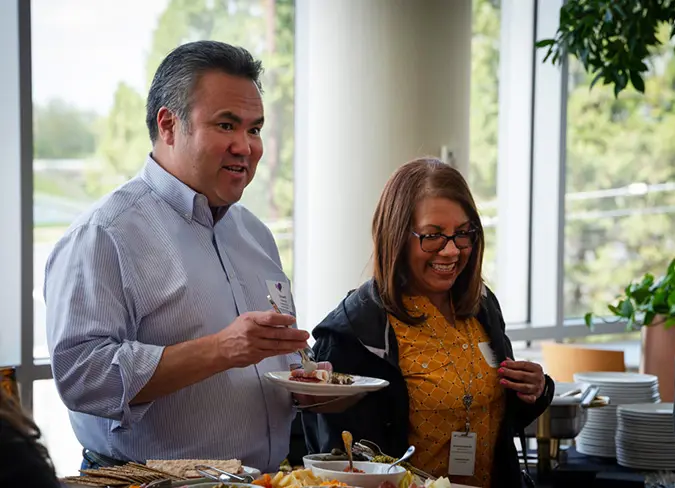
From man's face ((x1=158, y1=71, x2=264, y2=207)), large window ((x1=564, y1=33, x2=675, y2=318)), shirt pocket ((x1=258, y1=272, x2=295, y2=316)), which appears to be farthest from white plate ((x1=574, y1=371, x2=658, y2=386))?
large window ((x1=564, y1=33, x2=675, y2=318))

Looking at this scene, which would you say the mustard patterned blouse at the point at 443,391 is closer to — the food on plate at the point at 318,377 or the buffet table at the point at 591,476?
the food on plate at the point at 318,377

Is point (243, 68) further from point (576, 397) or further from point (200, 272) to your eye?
point (576, 397)

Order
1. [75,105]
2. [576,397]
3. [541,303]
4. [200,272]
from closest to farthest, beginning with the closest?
[200,272], [576,397], [75,105], [541,303]

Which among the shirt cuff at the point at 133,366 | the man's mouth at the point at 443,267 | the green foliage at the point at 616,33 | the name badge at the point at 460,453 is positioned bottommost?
the name badge at the point at 460,453

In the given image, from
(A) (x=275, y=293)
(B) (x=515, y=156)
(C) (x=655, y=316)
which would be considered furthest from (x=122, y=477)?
(B) (x=515, y=156)

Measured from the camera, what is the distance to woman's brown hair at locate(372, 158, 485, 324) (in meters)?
2.76

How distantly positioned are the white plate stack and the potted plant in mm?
499

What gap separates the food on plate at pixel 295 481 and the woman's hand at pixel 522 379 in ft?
2.94

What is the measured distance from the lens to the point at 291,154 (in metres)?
5.51

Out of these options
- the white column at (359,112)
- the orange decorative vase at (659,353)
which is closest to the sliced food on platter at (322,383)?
the white column at (359,112)

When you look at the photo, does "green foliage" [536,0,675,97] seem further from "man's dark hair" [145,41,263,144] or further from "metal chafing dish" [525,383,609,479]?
"man's dark hair" [145,41,263,144]

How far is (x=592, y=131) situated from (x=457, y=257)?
4.09 meters

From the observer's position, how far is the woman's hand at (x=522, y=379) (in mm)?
2662

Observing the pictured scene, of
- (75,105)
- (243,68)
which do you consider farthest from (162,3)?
(243,68)
